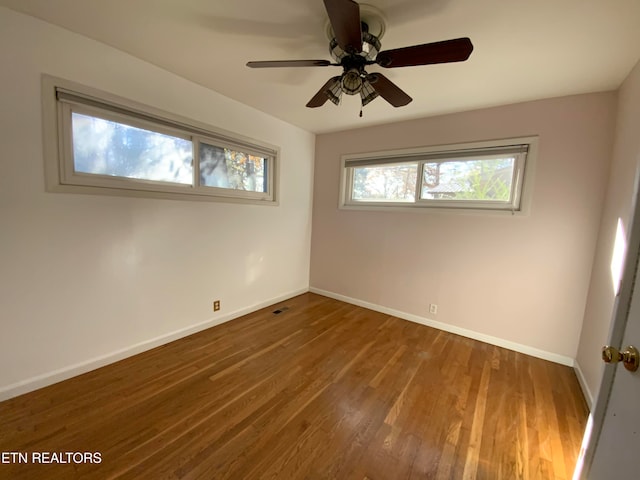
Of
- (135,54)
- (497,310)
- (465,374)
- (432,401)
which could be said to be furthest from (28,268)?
(497,310)

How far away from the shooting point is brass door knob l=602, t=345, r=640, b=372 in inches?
27.6

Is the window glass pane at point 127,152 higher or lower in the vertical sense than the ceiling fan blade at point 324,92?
lower

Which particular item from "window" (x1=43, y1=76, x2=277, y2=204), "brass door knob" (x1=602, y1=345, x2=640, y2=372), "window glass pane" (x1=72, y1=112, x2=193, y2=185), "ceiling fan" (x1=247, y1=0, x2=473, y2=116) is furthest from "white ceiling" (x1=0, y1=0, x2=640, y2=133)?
"brass door knob" (x1=602, y1=345, x2=640, y2=372)

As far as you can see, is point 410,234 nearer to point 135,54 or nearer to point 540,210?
point 540,210

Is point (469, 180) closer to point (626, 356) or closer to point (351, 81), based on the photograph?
point (351, 81)

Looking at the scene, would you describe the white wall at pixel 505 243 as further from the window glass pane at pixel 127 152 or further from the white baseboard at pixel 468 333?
the window glass pane at pixel 127 152

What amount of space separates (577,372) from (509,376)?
0.63 metres

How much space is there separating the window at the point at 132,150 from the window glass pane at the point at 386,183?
1484mm

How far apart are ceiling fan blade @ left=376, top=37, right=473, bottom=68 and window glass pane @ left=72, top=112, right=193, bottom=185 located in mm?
1917

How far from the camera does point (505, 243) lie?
2553mm

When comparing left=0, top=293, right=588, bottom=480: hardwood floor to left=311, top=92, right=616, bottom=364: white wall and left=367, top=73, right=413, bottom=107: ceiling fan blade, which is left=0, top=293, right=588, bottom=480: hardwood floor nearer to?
left=311, top=92, right=616, bottom=364: white wall

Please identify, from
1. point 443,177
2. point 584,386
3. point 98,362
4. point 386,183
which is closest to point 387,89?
point 443,177

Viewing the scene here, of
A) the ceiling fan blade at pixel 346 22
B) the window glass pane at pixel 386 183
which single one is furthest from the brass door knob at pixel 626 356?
the window glass pane at pixel 386 183

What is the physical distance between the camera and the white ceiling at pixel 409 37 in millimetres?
1409
